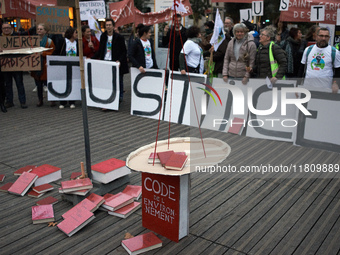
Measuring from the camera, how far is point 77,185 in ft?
13.2

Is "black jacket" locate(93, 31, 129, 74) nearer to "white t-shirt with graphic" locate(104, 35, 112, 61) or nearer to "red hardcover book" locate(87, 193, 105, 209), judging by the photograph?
"white t-shirt with graphic" locate(104, 35, 112, 61)

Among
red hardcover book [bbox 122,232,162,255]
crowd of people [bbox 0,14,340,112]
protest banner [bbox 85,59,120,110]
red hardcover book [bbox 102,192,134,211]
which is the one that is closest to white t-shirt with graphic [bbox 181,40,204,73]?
crowd of people [bbox 0,14,340,112]

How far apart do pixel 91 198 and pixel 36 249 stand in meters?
0.84

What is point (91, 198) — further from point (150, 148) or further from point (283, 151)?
point (283, 151)

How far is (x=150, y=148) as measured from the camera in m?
3.67

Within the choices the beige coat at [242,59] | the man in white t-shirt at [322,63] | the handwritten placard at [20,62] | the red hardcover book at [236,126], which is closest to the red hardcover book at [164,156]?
the red hardcover book at [236,126]

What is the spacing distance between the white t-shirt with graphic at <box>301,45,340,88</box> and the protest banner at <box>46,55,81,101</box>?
17.0 ft

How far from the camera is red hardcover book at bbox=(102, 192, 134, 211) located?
3914 millimetres

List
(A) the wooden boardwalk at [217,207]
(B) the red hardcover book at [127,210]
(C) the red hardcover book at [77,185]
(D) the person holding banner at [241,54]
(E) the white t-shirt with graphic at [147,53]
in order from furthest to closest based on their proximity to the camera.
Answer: (E) the white t-shirt with graphic at [147,53] → (D) the person holding banner at [241,54] → (C) the red hardcover book at [77,185] → (B) the red hardcover book at [127,210] → (A) the wooden boardwalk at [217,207]

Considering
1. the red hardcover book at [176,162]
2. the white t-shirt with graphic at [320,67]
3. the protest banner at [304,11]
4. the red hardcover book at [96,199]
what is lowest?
the red hardcover book at [96,199]

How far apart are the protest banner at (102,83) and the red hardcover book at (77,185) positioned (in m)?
4.40

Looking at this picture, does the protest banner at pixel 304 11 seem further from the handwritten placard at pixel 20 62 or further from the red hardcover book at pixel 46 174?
the red hardcover book at pixel 46 174

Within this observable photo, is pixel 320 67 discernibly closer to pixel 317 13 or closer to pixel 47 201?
pixel 317 13

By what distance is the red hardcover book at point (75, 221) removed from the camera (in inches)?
140
